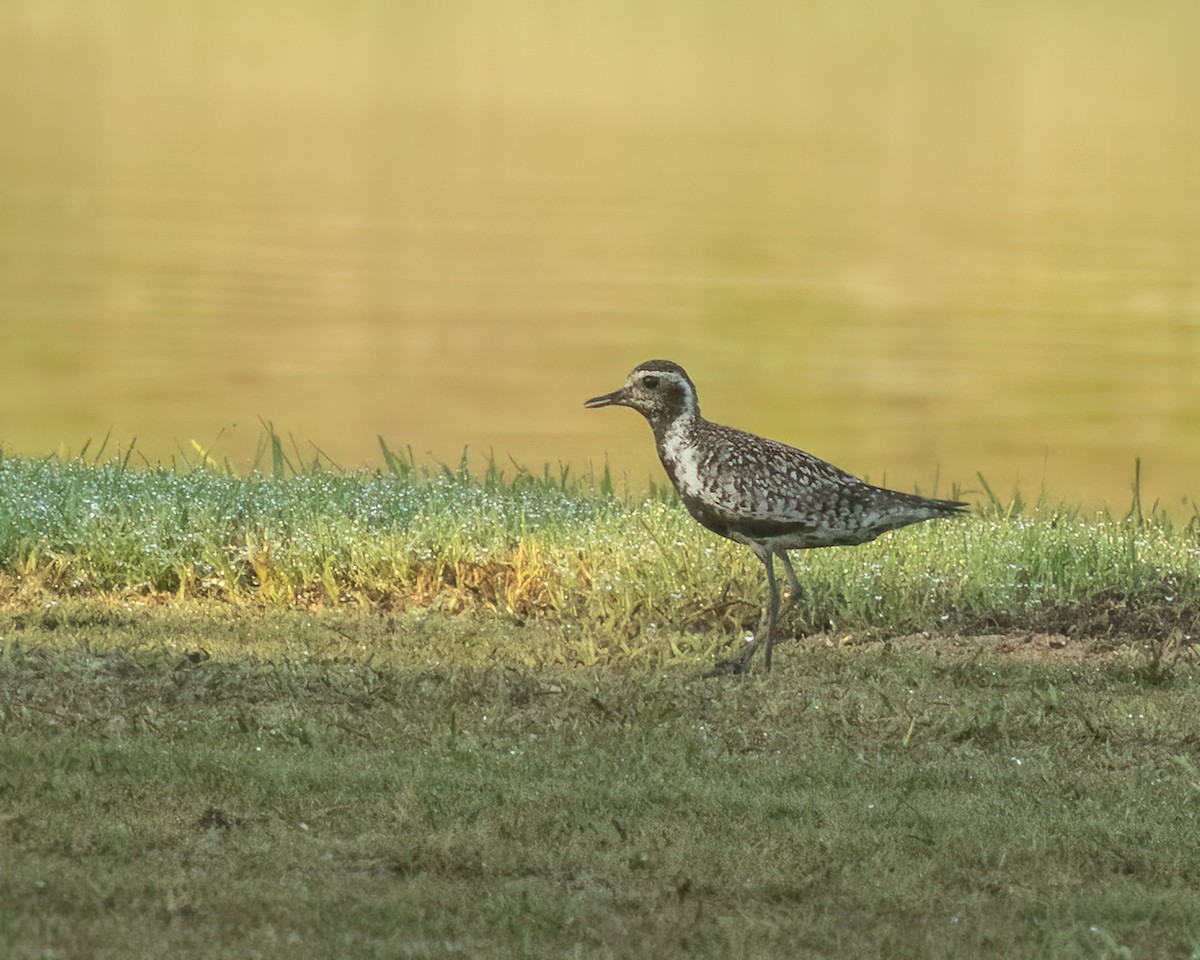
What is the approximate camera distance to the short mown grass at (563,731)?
6.43 m

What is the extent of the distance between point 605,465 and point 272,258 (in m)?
17.7

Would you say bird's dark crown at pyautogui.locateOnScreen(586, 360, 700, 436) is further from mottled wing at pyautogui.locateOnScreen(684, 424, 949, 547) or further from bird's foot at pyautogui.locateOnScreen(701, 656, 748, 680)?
bird's foot at pyautogui.locateOnScreen(701, 656, 748, 680)

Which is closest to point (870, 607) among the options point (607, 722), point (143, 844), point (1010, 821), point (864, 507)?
point (864, 507)

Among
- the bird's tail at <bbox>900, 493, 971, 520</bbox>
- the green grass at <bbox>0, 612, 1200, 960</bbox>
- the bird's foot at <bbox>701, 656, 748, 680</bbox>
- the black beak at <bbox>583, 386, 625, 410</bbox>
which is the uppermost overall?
the black beak at <bbox>583, 386, 625, 410</bbox>

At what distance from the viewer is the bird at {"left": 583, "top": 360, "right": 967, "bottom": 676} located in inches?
387

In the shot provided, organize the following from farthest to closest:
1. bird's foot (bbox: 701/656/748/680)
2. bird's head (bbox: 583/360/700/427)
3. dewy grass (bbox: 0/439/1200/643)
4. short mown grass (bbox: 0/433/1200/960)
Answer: dewy grass (bbox: 0/439/1200/643)
bird's head (bbox: 583/360/700/427)
bird's foot (bbox: 701/656/748/680)
short mown grass (bbox: 0/433/1200/960)

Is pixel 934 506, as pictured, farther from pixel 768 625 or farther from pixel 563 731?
pixel 563 731

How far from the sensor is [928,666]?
33.8 feet

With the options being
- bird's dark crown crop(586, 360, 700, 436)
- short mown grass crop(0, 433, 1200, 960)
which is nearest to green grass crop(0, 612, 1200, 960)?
short mown grass crop(0, 433, 1200, 960)

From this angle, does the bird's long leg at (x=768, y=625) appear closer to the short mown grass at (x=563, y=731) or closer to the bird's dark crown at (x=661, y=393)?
the short mown grass at (x=563, y=731)

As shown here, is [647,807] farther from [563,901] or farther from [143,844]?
[143,844]

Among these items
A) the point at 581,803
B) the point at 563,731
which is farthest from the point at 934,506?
the point at 581,803

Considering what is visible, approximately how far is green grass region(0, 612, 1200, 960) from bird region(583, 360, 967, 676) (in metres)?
0.73

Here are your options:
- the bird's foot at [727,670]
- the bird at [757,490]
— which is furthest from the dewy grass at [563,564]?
the bird at [757,490]
